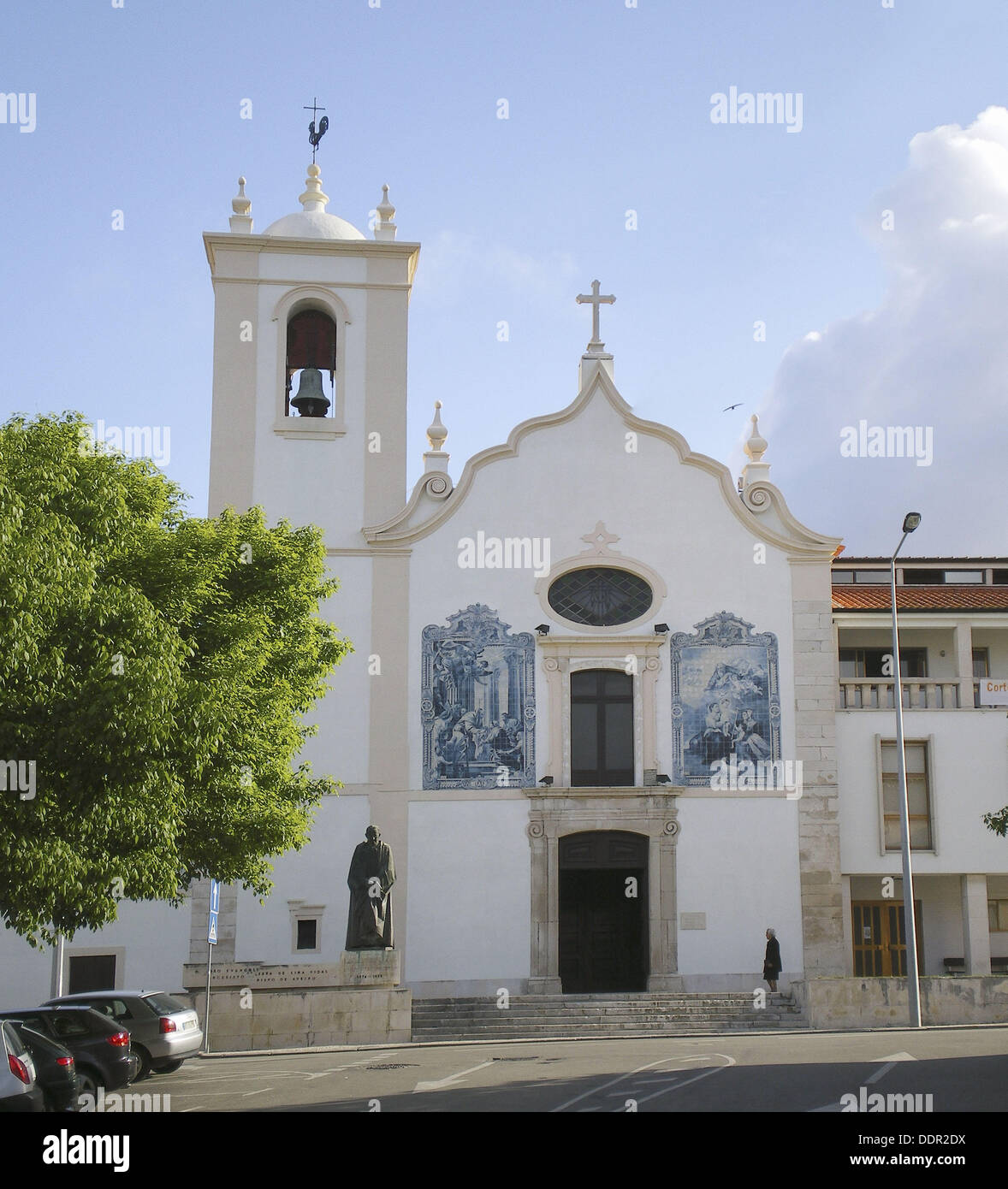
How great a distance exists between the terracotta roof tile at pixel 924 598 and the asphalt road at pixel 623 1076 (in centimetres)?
1262

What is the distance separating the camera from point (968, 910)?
103ft

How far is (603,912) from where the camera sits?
1225 inches

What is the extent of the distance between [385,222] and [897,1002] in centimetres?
2054

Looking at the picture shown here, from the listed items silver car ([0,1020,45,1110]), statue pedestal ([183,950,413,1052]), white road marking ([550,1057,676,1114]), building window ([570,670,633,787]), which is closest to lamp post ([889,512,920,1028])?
building window ([570,670,633,787])

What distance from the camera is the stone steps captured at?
1066 inches

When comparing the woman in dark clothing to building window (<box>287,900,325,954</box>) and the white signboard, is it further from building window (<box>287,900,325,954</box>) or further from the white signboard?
building window (<box>287,900,325,954</box>)

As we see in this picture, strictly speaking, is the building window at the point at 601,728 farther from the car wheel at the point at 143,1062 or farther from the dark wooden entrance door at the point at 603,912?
the car wheel at the point at 143,1062

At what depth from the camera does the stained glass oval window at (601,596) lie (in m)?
31.8

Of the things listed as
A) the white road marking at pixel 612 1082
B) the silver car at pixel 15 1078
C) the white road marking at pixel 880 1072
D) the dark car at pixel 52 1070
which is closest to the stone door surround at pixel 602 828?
the white road marking at pixel 612 1082

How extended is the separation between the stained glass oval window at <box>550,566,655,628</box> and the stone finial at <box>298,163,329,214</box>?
11.1 m

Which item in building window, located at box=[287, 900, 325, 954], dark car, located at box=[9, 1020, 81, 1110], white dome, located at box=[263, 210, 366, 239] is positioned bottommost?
dark car, located at box=[9, 1020, 81, 1110]

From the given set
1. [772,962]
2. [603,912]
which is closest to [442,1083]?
[772,962]

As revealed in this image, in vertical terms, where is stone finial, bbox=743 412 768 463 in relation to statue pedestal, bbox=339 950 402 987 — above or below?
above
